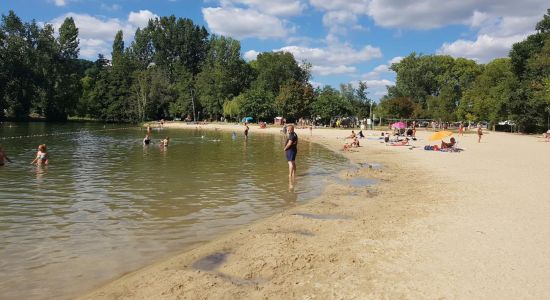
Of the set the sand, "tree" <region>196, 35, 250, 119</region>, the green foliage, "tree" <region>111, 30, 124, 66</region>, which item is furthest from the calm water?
"tree" <region>111, 30, 124, 66</region>

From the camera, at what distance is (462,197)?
1284cm

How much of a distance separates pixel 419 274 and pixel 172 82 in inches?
4938

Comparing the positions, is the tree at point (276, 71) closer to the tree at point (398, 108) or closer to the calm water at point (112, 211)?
the tree at point (398, 108)

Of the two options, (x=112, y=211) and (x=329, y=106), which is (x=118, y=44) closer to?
(x=329, y=106)

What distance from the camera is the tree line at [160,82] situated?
89375mm

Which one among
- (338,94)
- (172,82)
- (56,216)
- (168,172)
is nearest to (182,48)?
(172,82)

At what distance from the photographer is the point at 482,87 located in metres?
74.9

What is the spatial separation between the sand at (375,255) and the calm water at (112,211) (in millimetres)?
829

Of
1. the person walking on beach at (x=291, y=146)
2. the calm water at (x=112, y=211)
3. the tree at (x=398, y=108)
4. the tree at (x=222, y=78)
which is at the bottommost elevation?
the calm water at (x=112, y=211)

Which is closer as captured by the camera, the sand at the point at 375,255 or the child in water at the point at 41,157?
the sand at the point at 375,255

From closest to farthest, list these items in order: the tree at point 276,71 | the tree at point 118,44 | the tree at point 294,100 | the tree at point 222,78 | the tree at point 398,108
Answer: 1. the tree at point 398,108
2. the tree at point 294,100
3. the tree at point 276,71
4. the tree at point 222,78
5. the tree at point 118,44

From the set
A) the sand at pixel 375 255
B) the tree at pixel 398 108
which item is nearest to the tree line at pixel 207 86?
the tree at pixel 398 108

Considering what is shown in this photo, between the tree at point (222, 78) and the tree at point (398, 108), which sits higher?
the tree at point (222, 78)

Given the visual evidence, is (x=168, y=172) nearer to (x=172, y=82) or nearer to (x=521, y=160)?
(x=521, y=160)
